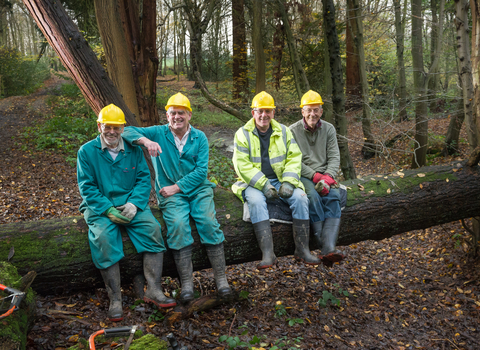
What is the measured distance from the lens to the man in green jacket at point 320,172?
4.05 m

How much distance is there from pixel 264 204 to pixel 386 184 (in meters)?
2.10

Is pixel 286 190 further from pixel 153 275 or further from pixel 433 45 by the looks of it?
pixel 433 45

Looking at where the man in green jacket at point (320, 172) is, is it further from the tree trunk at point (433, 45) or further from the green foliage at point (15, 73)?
the green foliage at point (15, 73)

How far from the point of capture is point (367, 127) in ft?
30.1

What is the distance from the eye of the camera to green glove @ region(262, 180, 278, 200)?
13.0ft

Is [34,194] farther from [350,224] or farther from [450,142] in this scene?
[450,142]

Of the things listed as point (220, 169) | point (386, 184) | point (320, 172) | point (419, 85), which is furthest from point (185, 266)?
point (419, 85)

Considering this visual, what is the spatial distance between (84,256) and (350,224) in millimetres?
3290

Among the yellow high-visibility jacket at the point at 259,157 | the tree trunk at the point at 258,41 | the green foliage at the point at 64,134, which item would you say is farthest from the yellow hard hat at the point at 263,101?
the tree trunk at the point at 258,41

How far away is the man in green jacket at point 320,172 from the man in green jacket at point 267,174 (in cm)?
21

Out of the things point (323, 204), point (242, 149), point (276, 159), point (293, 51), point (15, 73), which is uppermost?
point (15, 73)

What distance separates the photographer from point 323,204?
421 cm

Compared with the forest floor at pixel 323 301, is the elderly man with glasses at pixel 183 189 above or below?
above

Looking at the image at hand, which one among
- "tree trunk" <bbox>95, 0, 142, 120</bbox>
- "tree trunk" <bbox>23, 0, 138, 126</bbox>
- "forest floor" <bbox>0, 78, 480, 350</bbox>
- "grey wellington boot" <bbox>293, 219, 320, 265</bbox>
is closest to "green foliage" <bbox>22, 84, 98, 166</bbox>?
"forest floor" <bbox>0, 78, 480, 350</bbox>
